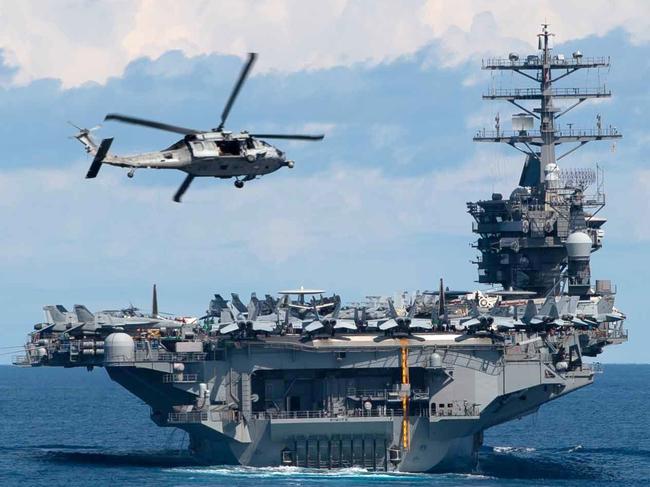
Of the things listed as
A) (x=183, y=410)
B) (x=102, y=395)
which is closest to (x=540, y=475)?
(x=183, y=410)

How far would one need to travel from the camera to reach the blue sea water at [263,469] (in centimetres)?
5481

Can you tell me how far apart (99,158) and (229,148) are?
410 cm

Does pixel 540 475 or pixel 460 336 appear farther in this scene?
pixel 540 475

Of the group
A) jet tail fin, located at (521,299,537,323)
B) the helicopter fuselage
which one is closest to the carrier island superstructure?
jet tail fin, located at (521,299,537,323)

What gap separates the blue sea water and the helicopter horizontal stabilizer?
17.5 m

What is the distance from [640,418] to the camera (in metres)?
99.2

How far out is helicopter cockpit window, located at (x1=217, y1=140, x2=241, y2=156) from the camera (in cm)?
4112

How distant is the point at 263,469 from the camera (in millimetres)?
55094

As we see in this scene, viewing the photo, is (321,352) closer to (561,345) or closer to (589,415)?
(561,345)

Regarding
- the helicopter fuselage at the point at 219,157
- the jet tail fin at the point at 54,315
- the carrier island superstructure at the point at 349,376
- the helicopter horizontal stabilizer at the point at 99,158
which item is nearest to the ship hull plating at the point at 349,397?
the carrier island superstructure at the point at 349,376

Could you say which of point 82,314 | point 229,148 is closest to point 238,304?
point 82,314

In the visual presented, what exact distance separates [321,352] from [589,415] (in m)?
52.7

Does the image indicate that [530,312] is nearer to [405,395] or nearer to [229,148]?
[405,395]

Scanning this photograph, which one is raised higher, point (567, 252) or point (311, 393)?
point (567, 252)
